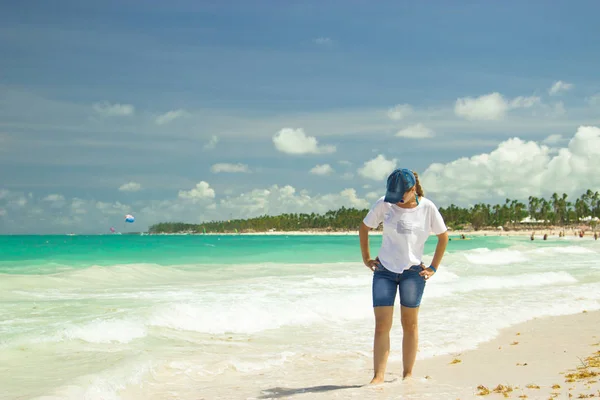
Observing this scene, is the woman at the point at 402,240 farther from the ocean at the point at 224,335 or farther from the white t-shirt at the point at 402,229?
the ocean at the point at 224,335

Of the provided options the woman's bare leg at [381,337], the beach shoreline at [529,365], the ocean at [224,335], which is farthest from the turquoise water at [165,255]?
the woman's bare leg at [381,337]

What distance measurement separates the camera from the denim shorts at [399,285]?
17.6ft

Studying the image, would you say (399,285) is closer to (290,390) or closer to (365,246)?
(365,246)

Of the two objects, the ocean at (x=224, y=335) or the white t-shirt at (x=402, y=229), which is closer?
the white t-shirt at (x=402, y=229)

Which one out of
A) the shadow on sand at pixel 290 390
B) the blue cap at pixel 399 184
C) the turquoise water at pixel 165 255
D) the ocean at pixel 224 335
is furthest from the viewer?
the turquoise water at pixel 165 255

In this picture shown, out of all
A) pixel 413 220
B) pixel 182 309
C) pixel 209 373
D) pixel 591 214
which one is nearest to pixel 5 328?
pixel 182 309

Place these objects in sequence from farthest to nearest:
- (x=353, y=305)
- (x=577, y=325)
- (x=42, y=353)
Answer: (x=353, y=305), (x=577, y=325), (x=42, y=353)

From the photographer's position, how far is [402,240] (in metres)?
5.33

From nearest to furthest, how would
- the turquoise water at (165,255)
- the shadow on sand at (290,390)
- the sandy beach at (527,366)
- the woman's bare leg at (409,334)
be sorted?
the sandy beach at (527,366), the woman's bare leg at (409,334), the shadow on sand at (290,390), the turquoise water at (165,255)

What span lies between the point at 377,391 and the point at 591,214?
183 meters

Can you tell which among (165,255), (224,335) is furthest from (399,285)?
(165,255)

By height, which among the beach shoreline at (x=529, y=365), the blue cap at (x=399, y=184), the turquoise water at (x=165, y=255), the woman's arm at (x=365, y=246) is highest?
the blue cap at (x=399, y=184)

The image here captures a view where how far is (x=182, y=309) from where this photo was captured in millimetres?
11234

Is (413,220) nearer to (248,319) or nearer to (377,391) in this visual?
(377,391)
